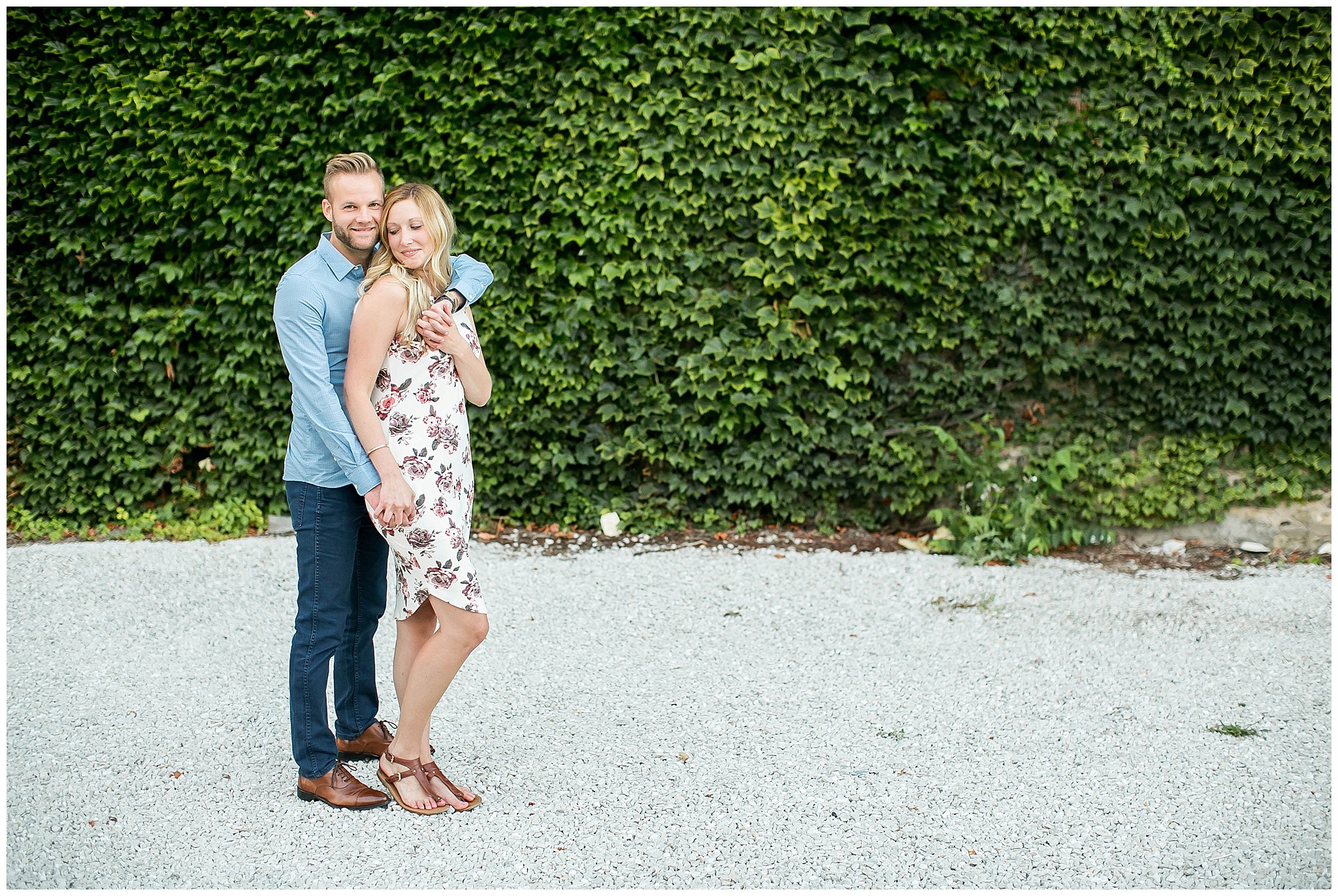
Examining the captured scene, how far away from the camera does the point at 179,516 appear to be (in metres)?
5.83

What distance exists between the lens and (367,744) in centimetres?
309

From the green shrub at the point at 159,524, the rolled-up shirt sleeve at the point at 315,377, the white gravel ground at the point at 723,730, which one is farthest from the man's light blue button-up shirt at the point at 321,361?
the green shrub at the point at 159,524

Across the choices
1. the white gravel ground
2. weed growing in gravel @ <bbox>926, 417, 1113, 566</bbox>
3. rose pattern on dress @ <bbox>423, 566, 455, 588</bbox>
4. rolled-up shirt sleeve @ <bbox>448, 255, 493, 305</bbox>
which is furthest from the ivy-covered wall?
rose pattern on dress @ <bbox>423, 566, 455, 588</bbox>

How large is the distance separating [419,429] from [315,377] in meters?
0.31

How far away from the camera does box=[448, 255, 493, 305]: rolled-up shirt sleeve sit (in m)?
2.79

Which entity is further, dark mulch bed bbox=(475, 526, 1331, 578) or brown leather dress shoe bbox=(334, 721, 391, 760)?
dark mulch bed bbox=(475, 526, 1331, 578)

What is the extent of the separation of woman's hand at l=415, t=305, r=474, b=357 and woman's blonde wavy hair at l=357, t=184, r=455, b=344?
3cm

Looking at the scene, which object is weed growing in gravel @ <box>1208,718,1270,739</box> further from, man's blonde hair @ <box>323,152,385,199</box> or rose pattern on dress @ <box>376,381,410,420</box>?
man's blonde hair @ <box>323,152,385,199</box>

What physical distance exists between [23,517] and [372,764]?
13.0 ft

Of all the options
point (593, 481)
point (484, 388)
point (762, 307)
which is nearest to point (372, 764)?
point (484, 388)

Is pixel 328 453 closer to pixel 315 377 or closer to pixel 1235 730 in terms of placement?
pixel 315 377

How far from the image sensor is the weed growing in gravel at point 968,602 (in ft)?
15.1

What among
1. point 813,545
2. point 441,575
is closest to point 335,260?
point 441,575

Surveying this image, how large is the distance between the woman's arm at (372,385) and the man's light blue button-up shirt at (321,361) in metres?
0.03
